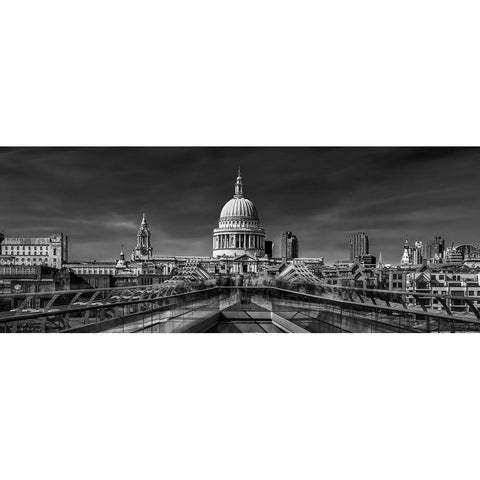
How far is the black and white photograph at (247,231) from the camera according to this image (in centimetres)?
777

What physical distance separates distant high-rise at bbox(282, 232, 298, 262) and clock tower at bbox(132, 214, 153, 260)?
1.87 meters

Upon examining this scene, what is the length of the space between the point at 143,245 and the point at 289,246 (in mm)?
2049

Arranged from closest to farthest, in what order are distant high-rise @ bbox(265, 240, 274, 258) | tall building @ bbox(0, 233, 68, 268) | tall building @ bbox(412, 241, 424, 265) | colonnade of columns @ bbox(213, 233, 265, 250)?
tall building @ bbox(0, 233, 68, 268) < tall building @ bbox(412, 241, 424, 265) < colonnade of columns @ bbox(213, 233, 265, 250) < distant high-rise @ bbox(265, 240, 274, 258)

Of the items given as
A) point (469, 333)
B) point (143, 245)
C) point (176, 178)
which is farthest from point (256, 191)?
point (469, 333)

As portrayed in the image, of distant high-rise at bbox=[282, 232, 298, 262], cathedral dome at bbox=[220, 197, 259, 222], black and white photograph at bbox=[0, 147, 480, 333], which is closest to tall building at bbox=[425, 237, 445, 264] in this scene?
black and white photograph at bbox=[0, 147, 480, 333]

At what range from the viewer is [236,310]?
327 inches

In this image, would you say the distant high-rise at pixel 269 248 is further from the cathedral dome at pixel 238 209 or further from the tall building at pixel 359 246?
the tall building at pixel 359 246

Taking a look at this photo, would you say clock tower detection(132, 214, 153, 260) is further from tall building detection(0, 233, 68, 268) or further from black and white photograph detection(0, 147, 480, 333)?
tall building detection(0, 233, 68, 268)

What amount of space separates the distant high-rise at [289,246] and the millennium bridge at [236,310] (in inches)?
16.3

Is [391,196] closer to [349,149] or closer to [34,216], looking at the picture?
[349,149]

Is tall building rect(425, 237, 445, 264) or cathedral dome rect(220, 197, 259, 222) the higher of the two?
cathedral dome rect(220, 197, 259, 222)

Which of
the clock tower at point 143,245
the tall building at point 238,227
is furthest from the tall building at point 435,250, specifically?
the clock tower at point 143,245

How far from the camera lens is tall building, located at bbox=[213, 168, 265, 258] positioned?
800 cm

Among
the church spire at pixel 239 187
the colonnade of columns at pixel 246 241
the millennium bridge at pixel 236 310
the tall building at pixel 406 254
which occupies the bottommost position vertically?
the millennium bridge at pixel 236 310
